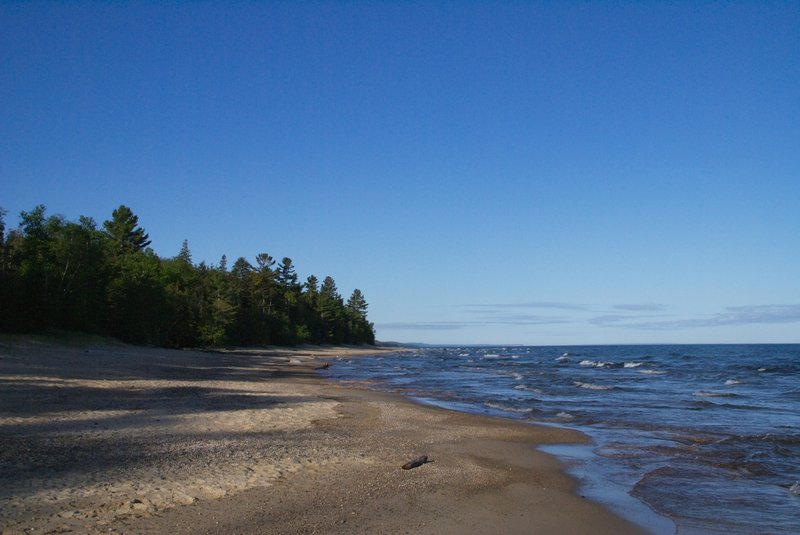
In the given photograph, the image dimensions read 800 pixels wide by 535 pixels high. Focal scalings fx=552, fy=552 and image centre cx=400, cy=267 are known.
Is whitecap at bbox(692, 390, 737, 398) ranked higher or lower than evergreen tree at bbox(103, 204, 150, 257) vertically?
lower

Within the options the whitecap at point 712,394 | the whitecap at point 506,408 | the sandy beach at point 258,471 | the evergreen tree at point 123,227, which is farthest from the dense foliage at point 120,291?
the whitecap at point 712,394

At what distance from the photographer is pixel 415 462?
34.9 ft

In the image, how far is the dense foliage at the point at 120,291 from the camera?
3781 centimetres

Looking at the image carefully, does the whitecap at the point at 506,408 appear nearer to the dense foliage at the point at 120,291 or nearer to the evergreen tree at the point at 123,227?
the dense foliage at the point at 120,291

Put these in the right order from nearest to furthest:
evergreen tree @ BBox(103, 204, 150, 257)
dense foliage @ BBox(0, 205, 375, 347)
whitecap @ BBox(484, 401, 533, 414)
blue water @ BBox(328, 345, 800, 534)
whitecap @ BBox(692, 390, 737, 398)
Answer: blue water @ BBox(328, 345, 800, 534) → whitecap @ BBox(484, 401, 533, 414) → whitecap @ BBox(692, 390, 737, 398) → dense foliage @ BBox(0, 205, 375, 347) → evergreen tree @ BBox(103, 204, 150, 257)

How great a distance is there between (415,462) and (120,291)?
4462cm

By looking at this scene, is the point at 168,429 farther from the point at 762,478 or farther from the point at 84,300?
the point at 84,300

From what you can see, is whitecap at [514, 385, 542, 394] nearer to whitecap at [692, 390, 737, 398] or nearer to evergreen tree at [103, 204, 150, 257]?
whitecap at [692, 390, 737, 398]

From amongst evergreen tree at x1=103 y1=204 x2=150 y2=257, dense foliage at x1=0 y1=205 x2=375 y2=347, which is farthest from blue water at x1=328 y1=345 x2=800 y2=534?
evergreen tree at x1=103 y1=204 x2=150 y2=257

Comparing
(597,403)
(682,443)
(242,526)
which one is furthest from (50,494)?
(597,403)

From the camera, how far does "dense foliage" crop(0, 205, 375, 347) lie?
37812 mm

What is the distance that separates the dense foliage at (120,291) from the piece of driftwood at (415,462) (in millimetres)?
34182

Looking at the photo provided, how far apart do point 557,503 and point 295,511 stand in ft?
14.2

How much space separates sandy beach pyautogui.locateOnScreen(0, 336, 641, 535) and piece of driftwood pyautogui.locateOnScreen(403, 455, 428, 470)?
17 centimetres
